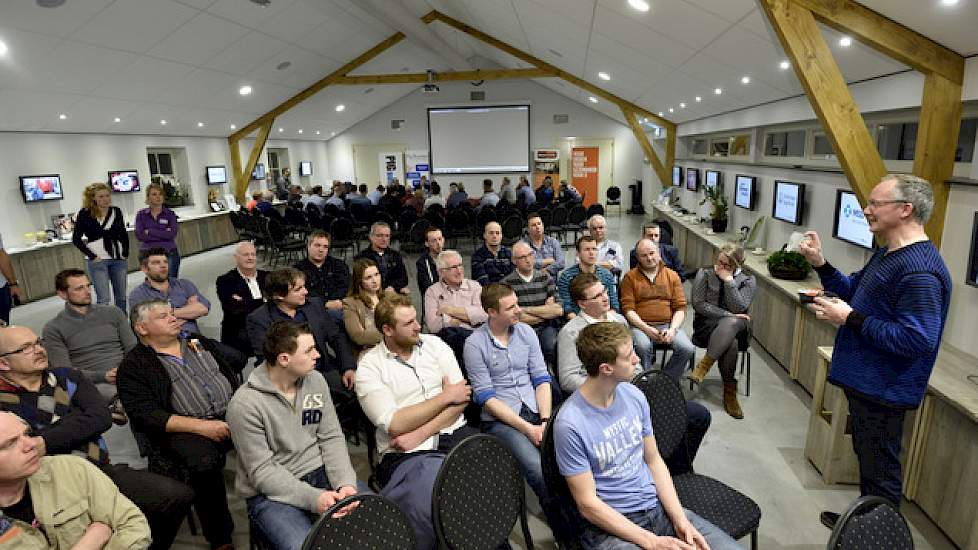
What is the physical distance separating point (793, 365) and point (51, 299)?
9.70m

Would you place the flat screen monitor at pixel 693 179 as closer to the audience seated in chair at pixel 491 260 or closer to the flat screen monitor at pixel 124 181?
the audience seated in chair at pixel 491 260

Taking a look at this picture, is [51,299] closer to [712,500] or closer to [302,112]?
[302,112]

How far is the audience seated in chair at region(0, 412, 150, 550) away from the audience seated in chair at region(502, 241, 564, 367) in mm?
2680

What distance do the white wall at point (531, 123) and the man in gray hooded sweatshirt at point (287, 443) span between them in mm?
16050

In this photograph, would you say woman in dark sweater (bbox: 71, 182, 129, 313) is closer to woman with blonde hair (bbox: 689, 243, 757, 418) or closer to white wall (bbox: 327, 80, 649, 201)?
woman with blonde hair (bbox: 689, 243, 757, 418)

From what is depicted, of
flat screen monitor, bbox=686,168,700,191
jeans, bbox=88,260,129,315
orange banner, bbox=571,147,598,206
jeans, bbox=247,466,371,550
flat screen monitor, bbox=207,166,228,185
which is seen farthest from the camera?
orange banner, bbox=571,147,598,206

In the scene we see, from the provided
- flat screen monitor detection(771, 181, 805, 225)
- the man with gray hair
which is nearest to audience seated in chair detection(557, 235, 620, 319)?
the man with gray hair

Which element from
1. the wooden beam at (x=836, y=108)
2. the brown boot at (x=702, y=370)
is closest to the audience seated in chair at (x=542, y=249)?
the brown boot at (x=702, y=370)

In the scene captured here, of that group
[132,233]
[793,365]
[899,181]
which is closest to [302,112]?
[132,233]

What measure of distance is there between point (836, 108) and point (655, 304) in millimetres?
1711

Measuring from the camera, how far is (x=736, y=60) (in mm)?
5172

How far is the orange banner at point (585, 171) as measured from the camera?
56.9 ft

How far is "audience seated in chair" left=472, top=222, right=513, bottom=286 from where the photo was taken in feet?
16.8

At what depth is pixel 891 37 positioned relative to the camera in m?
3.00
